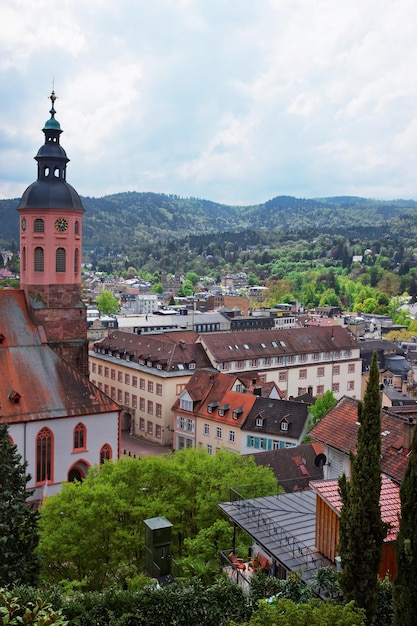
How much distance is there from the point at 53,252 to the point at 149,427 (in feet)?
79.9

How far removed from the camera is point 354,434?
1141 inches

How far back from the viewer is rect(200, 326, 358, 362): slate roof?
7169 centimetres

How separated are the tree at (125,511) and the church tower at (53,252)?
700 inches

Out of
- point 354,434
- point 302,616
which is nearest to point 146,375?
point 354,434

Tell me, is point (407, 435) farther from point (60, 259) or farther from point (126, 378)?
point (126, 378)

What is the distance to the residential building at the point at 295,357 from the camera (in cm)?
7200

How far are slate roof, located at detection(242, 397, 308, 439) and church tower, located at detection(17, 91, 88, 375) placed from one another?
14.0 meters

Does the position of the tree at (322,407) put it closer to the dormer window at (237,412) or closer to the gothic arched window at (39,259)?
the dormer window at (237,412)

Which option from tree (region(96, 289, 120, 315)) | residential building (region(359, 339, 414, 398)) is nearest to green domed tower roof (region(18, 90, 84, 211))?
residential building (region(359, 339, 414, 398))

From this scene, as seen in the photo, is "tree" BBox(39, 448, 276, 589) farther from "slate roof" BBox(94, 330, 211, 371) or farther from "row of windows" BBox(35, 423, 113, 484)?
"slate roof" BBox(94, 330, 211, 371)

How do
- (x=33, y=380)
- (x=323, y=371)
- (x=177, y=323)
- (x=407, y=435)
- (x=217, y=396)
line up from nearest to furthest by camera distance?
(x=407, y=435) → (x=33, y=380) → (x=217, y=396) → (x=323, y=371) → (x=177, y=323)

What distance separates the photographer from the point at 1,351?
140ft

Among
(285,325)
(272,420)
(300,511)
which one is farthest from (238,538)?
(285,325)

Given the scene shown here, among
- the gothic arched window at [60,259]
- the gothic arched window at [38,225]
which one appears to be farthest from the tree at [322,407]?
the gothic arched window at [38,225]
